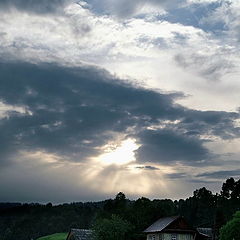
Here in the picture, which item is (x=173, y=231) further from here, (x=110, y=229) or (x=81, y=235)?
(x=81, y=235)

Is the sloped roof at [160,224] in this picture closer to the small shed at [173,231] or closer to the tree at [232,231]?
the small shed at [173,231]

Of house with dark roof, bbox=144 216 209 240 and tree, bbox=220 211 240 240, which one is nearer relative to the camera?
tree, bbox=220 211 240 240

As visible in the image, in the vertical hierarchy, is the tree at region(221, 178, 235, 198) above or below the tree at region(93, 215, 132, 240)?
above

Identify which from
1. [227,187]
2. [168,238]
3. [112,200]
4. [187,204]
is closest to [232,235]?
[168,238]

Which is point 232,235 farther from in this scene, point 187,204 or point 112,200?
point 187,204

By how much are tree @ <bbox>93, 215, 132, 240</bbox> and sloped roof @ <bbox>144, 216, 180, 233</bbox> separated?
4.70 m

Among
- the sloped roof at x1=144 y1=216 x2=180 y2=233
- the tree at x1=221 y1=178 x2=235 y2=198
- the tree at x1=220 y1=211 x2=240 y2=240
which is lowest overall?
the tree at x1=220 y1=211 x2=240 y2=240

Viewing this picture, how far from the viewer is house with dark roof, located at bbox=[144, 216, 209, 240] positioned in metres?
92.9

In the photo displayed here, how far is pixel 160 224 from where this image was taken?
9581 centimetres

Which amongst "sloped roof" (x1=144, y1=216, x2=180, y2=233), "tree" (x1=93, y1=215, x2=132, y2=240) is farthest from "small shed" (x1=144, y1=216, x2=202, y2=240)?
"tree" (x1=93, y1=215, x2=132, y2=240)

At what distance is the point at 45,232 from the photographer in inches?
7736

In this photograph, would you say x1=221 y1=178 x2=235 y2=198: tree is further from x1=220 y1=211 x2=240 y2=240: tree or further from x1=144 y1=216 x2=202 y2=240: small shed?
x1=220 y1=211 x2=240 y2=240: tree

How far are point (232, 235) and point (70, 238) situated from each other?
41329 millimetres

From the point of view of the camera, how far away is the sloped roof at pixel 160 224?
93488 mm
